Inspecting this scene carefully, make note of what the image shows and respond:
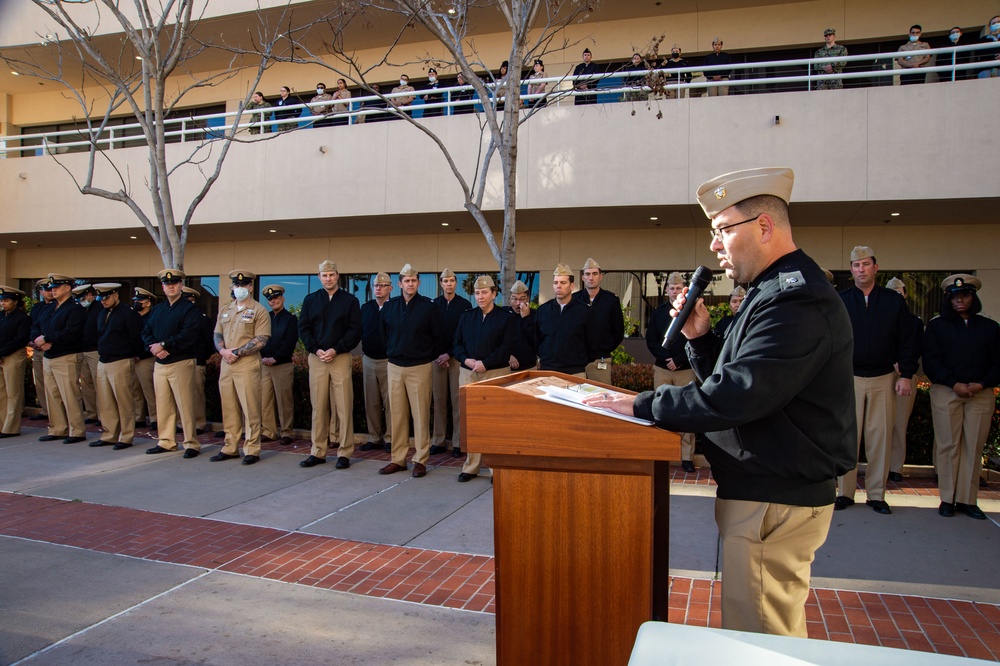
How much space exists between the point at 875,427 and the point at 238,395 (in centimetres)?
733

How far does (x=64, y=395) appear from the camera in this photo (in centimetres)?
1031

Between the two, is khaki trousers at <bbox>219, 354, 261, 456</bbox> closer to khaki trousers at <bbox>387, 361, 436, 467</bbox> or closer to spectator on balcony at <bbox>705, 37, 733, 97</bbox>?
khaki trousers at <bbox>387, 361, 436, 467</bbox>

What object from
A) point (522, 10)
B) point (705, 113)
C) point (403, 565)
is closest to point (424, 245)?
point (705, 113)

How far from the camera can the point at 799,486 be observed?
237cm

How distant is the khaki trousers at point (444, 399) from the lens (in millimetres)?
9375

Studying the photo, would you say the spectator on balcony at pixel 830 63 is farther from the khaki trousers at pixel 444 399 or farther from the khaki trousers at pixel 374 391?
the khaki trousers at pixel 374 391

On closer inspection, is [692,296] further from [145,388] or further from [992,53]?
[992,53]

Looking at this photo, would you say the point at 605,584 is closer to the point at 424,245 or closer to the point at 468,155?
the point at 468,155

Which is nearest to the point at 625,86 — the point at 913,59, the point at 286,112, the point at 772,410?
the point at 913,59

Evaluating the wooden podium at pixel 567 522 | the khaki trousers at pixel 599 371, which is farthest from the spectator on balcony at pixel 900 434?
the wooden podium at pixel 567 522

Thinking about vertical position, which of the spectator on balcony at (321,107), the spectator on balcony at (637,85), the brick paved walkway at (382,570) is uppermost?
the spectator on balcony at (321,107)

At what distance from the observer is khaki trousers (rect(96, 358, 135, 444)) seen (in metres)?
9.78

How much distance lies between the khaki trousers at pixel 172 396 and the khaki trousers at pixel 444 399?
310cm

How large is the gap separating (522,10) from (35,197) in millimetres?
16047
